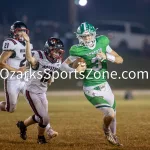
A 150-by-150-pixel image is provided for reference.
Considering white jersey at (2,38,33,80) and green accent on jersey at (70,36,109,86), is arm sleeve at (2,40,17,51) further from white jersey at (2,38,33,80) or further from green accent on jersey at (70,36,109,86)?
green accent on jersey at (70,36,109,86)

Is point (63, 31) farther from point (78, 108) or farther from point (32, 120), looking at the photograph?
point (32, 120)

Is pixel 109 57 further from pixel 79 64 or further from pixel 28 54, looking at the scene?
pixel 28 54

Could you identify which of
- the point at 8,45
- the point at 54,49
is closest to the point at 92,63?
the point at 54,49

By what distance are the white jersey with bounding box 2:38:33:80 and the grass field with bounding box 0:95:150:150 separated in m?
1.22

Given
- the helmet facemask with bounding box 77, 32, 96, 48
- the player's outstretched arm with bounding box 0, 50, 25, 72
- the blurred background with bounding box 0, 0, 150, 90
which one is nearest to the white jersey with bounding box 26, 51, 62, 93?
the helmet facemask with bounding box 77, 32, 96, 48

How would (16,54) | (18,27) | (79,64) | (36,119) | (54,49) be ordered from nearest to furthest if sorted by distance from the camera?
(79,64) → (54,49) → (36,119) → (18,27) → (16,54)

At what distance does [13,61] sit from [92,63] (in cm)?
223

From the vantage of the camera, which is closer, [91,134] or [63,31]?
[91,134]

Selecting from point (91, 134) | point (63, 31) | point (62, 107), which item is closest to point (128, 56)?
point (63, 31)

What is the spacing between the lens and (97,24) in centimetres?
3425

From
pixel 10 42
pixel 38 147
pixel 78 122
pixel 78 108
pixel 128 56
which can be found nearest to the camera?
pixel 38 147

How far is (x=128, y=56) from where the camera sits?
32.4 metres

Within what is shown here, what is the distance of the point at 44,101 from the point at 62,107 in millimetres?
8095

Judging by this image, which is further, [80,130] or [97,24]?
[97,24]
